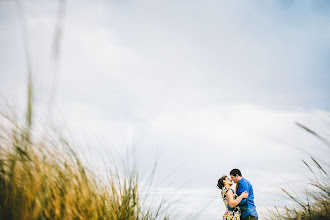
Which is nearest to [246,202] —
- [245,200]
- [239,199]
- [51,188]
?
[245,200]

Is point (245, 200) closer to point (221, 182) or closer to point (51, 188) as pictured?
point (221, 182)

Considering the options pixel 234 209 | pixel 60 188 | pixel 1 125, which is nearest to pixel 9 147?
pixel 1 125

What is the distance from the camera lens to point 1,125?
212cm

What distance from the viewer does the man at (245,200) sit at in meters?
4.21

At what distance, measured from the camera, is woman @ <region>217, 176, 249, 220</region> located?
4.21 meters

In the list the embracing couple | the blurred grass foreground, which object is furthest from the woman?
the blurred grass foreground

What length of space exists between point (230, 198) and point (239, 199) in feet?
0.64

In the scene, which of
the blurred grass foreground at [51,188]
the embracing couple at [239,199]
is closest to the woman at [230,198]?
the embracing couple at [239,199]

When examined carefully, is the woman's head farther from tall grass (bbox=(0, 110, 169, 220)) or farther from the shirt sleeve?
tall grass (bbox=(0, 110, 169, 220))

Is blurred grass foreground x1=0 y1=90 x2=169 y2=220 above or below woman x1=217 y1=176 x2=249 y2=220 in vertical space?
below

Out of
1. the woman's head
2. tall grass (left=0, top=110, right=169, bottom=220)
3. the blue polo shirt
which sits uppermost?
the woman's head

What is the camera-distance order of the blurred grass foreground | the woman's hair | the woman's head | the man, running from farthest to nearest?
the woman's hair, the woman's head, the man, the blurred grass foreground

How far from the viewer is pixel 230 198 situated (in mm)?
4348

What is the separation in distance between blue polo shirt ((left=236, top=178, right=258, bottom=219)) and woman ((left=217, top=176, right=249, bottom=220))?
0.31 feet
